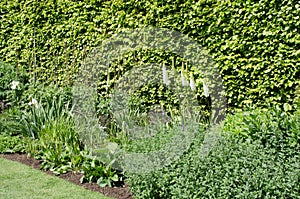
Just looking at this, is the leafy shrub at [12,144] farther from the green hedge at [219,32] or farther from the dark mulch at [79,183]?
the green hedge at [219,32]

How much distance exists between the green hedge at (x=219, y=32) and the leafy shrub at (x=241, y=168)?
1158 mm

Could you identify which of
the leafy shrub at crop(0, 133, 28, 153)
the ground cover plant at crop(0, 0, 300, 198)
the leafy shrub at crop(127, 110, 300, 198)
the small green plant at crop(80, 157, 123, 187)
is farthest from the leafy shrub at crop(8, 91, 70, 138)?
the leafy shrub at crop(127, 110, 300, 198)

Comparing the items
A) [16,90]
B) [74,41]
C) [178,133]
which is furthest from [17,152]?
[178,133]

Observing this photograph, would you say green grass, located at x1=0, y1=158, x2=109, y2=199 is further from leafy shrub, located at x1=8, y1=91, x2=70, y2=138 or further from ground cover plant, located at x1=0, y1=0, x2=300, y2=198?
leafy shrub, located at x1=8, y1=91, x2=70, y2=138

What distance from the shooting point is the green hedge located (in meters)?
4.62

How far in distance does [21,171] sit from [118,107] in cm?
142

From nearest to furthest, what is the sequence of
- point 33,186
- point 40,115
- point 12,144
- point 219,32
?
point 33,186
point 219,32
point 40,115
point 12,144

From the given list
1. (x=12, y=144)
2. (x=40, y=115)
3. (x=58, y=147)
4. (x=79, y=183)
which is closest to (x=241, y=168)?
(x=79, y=183)

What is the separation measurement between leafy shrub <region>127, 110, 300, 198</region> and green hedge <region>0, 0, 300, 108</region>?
45.6 inches

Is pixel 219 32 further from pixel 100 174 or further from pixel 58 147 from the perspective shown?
pixel 58 147

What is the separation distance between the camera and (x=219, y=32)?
16.6 feet

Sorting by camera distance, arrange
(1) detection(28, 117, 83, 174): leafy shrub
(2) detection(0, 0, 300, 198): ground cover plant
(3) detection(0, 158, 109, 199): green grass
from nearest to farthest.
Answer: (2) detection(0, 0, 300, 198): ground cover plant → (3) detection(0, 158, 109, 199): green grass → (1) detection(28, 117, 83, 174): leafy shrub

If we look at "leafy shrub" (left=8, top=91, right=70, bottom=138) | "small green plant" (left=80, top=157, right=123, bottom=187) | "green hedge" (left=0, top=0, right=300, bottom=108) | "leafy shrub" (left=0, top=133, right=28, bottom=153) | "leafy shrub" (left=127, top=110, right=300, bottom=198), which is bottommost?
"leafy shrub" (left=0, top=133, right=28, bottom=153)

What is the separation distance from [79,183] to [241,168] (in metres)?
2.06
